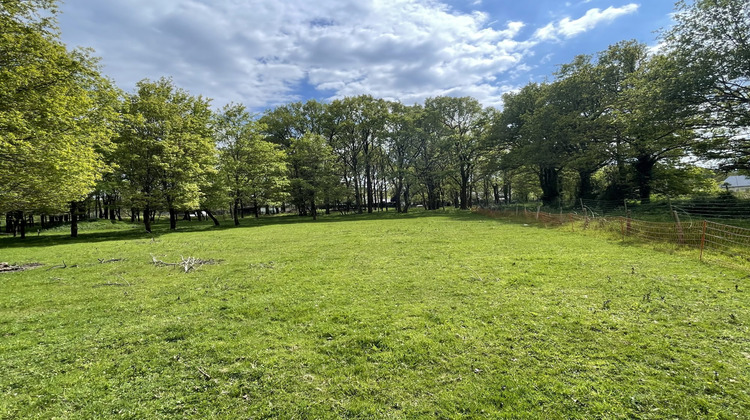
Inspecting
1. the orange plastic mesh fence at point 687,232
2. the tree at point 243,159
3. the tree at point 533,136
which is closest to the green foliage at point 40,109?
the tree at point 243,159

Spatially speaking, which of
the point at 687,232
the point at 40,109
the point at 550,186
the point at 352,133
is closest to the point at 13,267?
the point at 40,109

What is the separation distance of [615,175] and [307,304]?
32.5 meters

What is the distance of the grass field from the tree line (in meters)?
8.56

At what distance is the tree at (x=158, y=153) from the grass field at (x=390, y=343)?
1674 centimetres

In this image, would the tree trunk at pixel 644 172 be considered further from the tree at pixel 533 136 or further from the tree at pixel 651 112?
the tree at pixel 533 136

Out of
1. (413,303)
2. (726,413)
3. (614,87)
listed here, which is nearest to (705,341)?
(726,413)

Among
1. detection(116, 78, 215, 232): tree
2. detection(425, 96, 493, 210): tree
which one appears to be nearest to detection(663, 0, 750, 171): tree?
detection(425, 96, 493, 210): tree

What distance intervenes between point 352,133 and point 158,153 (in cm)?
2597

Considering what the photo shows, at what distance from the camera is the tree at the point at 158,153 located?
22.8 meters

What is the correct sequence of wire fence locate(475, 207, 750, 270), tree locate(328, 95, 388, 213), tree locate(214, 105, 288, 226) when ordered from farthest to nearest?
tree locate(328, 95, 388, 213), tree locate(214, 105, 288, 226), wire fence locate(475, 207, 750, 270)

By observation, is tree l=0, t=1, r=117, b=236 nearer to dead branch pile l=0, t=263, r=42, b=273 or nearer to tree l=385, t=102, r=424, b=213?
dead branch pile l=0, t=263, r=42, b=273

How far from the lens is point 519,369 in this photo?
146 inches

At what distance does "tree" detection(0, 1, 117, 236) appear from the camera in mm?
10820

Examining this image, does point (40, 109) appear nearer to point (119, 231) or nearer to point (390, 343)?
point (390, 343)
